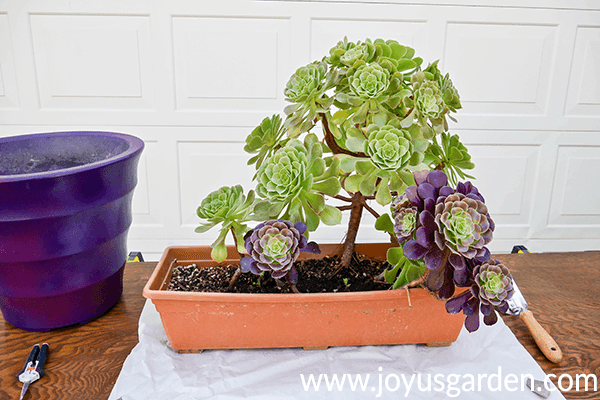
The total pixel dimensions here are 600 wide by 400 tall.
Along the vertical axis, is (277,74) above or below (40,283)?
above

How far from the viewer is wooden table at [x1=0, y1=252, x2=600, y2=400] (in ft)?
1.77

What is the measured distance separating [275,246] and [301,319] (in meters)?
0.12

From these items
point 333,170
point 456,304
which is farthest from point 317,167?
point 456,304

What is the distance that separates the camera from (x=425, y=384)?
0.54 metres

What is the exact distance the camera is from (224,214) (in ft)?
1.94

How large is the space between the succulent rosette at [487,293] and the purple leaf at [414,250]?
62 mm

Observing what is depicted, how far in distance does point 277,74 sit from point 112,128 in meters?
0.84

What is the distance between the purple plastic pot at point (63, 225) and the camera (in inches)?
21.0

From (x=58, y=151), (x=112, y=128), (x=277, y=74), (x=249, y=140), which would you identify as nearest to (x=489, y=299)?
(x=249, y=140)

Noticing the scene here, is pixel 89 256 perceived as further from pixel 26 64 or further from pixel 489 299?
pixel 26 64

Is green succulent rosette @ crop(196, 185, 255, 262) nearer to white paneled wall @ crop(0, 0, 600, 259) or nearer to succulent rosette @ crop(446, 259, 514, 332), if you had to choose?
succulent rosette @ crop(446, 259, 514, 332)

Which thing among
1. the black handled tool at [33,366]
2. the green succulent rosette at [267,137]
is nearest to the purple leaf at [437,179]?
the green succulent rosette at [267,137]

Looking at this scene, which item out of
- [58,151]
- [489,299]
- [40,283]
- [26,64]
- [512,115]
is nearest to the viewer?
[489,299]

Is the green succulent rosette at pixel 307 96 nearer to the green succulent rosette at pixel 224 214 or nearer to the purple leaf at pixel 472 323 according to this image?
the green succulent rosette at pixel 224 214
